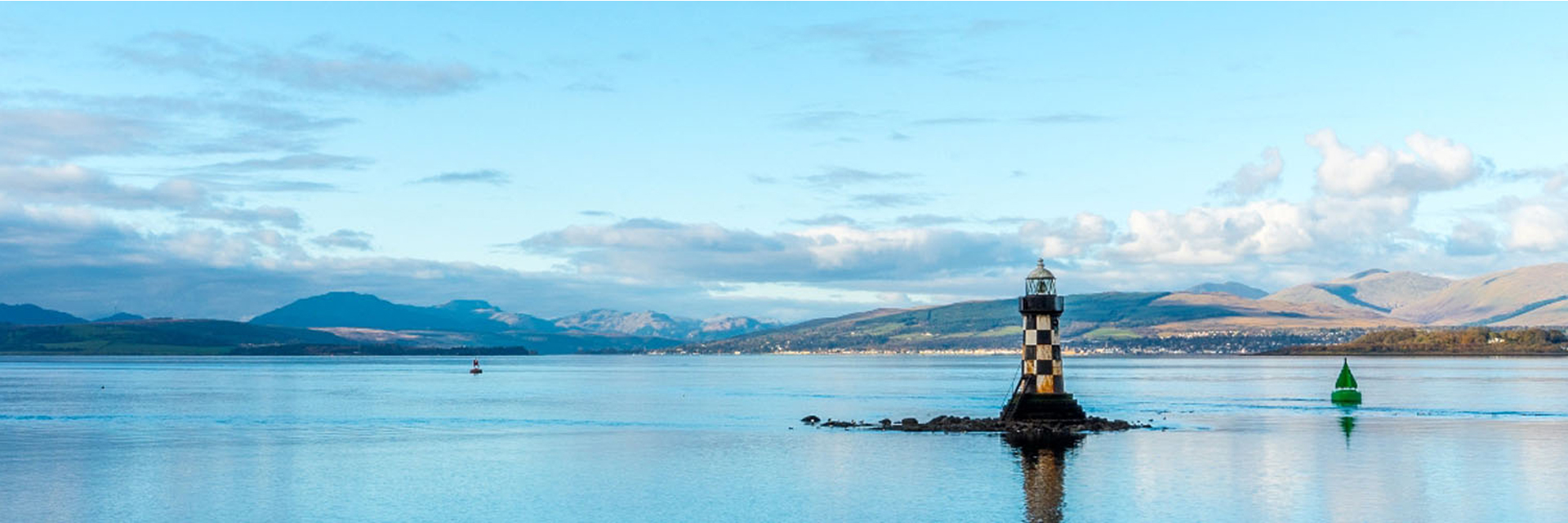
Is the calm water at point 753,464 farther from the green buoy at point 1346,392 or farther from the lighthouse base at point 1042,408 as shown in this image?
the green buoy at point 1346,392

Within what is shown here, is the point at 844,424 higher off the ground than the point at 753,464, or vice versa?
the point at 844,424

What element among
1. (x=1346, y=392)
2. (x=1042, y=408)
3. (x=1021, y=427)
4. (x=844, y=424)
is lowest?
(x=844, y=424)

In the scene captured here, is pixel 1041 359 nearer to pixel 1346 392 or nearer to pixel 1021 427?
pixel 1021 427

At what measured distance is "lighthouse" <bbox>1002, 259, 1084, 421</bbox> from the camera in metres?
61.8

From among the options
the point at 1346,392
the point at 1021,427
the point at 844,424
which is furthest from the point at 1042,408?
the point at 1346,392

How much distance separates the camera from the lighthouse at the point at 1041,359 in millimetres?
61750

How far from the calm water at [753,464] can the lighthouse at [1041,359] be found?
109 inches

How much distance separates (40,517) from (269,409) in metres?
60.8

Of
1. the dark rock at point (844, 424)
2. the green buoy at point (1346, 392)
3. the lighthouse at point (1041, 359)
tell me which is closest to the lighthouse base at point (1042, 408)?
the lighthouse at point (1041, 359)

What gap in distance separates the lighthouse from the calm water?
9.12 feet

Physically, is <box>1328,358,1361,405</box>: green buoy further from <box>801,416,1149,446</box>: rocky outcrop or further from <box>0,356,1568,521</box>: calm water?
<box>801,416,1149,446</box>: rocky outcrop

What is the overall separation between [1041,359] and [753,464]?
642 inches

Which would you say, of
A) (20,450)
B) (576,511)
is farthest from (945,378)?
(576,511)

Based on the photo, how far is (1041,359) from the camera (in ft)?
207
